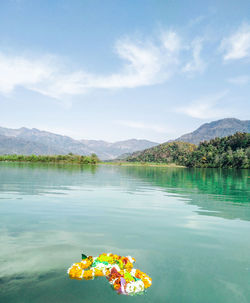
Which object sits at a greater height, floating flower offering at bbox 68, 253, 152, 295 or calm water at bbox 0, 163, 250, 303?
floating flower offering at bbox 68, 253, 152, 295

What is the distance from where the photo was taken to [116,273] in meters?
8.85

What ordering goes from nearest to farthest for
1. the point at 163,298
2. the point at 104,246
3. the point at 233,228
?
the point at 163,298, the point at 104,246, the point at 233,228

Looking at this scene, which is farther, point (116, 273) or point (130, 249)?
point (130, 249)

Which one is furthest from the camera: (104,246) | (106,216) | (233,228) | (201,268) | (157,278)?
(106,216)

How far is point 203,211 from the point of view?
22.2 m

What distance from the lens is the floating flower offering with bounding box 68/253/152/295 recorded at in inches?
325

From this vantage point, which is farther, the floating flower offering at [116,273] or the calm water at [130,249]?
the floating flower offering at [116,273]

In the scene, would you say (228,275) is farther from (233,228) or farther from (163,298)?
(233,228)

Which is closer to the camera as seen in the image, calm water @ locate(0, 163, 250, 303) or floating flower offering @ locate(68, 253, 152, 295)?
calm water @ locate(0, 163, 250, 303)

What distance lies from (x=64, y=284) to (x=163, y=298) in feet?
11.4

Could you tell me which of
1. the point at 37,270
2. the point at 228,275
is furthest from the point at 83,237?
the point at 228,275

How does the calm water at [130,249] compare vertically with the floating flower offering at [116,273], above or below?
below

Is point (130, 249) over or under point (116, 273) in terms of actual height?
under

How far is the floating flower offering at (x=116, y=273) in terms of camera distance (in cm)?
826
